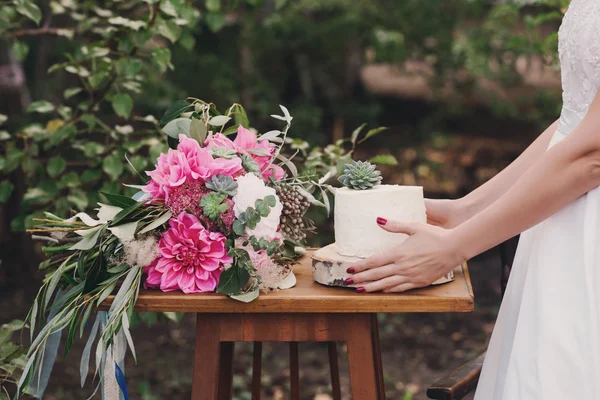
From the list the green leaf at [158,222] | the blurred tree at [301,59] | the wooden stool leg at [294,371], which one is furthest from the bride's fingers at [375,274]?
the blurred tree at [301,59]

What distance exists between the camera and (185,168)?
148 centimetres

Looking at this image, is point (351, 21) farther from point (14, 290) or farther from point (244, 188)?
point (244, 188)

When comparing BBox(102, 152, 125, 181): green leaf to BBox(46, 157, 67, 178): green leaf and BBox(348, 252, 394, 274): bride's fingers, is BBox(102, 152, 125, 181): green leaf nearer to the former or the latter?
BBox(46, 157, 67, 178): green leaf

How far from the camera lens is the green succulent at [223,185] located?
4.82 feet

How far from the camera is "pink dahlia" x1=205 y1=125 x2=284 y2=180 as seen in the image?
1.58 meters

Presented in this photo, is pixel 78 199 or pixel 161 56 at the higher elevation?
pixel 161 56

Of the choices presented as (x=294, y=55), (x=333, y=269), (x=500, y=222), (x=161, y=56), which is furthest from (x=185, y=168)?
(x=294, y=55)

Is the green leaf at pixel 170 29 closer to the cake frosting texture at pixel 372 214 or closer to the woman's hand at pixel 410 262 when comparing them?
the cake frosting texture at pixel 372 214

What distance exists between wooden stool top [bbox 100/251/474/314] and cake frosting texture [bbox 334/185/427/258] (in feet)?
0.34

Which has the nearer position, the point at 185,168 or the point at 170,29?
the point at 185,168

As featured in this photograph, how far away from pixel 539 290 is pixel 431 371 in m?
2.53

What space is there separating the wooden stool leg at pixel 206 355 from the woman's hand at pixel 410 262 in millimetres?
289

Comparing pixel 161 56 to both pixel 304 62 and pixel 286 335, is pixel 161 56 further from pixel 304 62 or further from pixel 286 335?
pixel 304 62

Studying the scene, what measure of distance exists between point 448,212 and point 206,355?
697 mm
